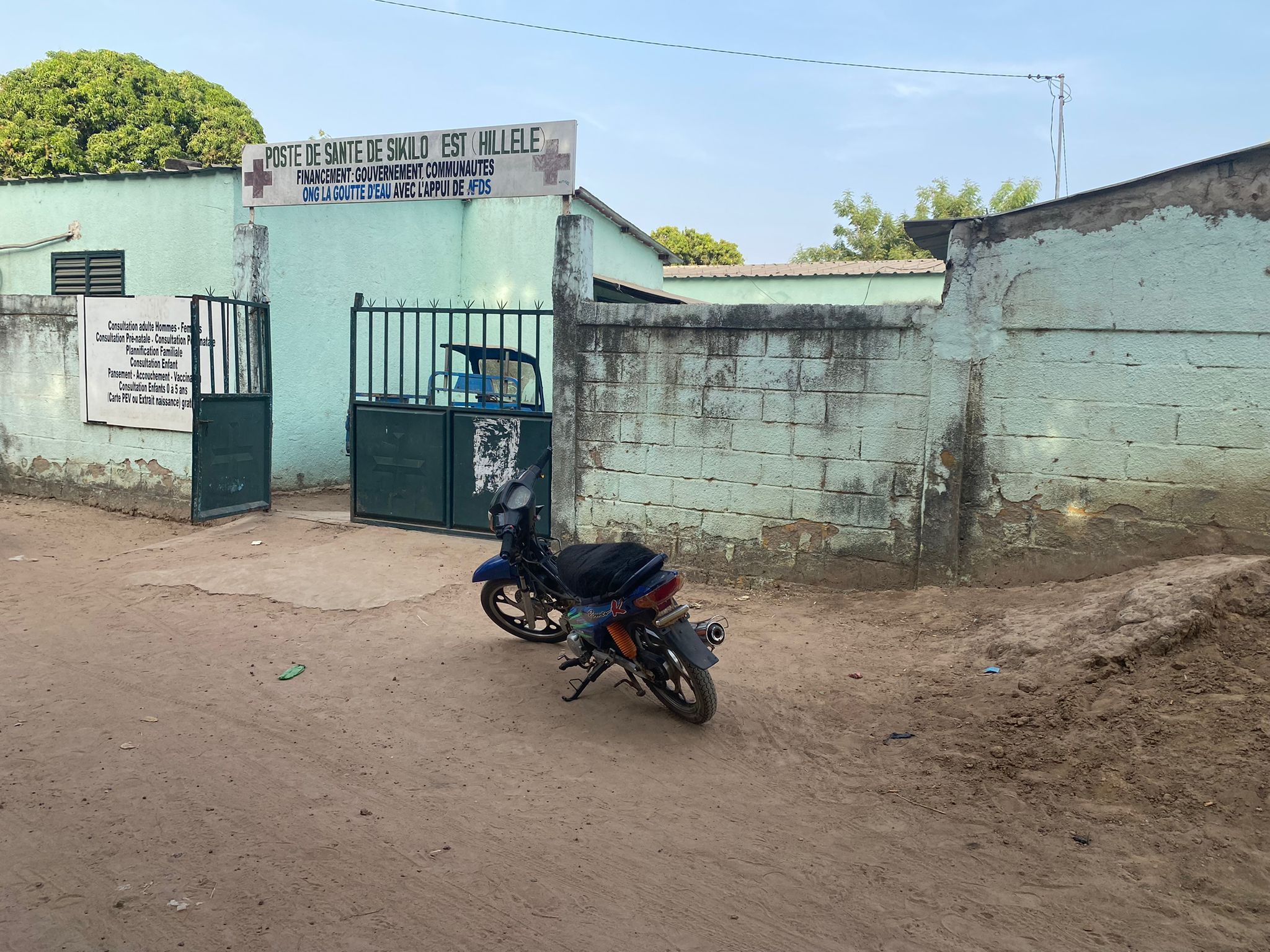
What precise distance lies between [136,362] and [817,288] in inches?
554

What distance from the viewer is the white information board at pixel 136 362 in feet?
29.0

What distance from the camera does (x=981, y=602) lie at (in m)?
6.24

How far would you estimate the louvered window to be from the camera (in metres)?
12.0

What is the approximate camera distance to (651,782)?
4.00 m

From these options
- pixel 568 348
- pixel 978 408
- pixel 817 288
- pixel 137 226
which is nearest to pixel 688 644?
pixel 978 408

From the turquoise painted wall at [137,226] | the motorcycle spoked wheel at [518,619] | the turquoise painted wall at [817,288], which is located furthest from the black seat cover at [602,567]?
the turquoise painted wall at [817,288]

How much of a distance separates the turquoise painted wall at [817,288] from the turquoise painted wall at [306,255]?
17.8 ft

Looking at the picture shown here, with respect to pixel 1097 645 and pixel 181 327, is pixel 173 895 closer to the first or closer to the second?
pixel 1097 645

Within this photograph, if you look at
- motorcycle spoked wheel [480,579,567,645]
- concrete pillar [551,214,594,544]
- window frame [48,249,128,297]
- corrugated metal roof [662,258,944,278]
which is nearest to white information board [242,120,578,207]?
concrete pillar [551,214,594,544]

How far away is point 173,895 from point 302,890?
39 centimetres

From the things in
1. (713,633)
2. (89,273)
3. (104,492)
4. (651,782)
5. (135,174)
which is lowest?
(651,782)

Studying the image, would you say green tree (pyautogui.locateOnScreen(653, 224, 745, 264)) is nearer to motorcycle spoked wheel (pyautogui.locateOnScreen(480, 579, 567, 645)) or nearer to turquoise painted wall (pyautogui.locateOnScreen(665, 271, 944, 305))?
turquoise painted wall (pyautogui.locateOnScreen(665, 271, 944, 305))

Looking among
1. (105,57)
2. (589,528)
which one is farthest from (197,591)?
(105,57)

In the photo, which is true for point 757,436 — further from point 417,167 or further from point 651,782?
point 417,167
